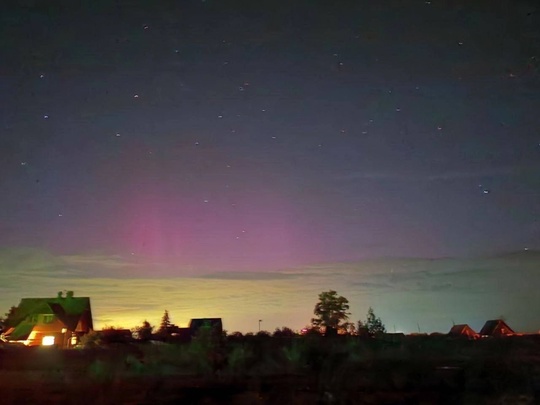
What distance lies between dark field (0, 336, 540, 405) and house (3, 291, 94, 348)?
39.1 metres

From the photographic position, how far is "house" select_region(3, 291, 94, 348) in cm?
6131

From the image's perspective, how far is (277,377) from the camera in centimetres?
1769

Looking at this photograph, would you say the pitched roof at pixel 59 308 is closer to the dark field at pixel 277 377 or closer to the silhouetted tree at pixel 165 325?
the silhouetted tree at pixel 165 325

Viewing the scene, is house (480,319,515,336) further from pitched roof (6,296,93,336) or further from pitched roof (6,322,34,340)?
pitched roof (6,322,34,340)

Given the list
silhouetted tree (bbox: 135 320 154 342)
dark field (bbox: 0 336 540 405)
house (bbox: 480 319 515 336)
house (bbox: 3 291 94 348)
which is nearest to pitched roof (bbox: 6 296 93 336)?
house (bbox: 3 291 94 348)

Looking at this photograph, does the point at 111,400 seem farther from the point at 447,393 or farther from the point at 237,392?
the point at 447,393

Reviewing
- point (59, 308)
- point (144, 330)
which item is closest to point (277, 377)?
point (144, 330)

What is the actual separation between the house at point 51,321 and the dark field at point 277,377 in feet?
128

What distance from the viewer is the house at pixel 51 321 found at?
201 feet

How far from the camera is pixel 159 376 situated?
60.3ft

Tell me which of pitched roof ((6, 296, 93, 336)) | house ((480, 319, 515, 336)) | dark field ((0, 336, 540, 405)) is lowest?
dark field ((0, 336, 540, 405))

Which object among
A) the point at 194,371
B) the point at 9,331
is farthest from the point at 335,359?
the point at 9,331

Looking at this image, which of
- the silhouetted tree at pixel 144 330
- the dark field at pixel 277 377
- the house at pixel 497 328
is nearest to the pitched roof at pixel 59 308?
the silhouetted tree at pixel 144 330

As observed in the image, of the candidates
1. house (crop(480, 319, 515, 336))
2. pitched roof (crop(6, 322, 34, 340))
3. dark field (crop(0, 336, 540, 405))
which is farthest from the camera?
house (crop(480, 319, 515, 336))
